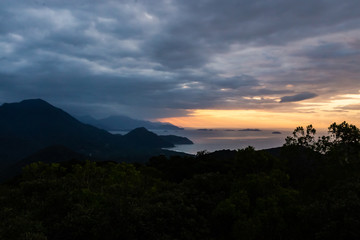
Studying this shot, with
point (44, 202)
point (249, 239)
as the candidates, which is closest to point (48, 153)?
point (44, 202)

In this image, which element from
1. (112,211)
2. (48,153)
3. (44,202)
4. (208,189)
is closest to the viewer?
(112,211)

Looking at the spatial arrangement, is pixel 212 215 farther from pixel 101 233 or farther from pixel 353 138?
pixel 353 138

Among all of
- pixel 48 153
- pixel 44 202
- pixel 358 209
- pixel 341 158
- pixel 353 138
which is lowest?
pixel 48 153

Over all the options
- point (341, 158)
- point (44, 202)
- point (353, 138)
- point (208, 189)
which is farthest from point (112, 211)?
point (353, 138)

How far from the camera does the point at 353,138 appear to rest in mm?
20188

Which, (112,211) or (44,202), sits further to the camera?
(44,202)

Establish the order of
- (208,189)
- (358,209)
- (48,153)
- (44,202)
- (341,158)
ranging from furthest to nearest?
(48,153), (341,158), (208,189), (44,202), (358,209)

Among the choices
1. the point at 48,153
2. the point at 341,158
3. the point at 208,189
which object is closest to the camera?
the point at 208,189

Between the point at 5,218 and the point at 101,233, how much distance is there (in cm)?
469

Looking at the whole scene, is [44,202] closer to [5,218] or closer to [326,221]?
[5,218]

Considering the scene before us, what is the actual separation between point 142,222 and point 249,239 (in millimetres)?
5133

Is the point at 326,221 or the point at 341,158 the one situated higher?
the point at 341,158

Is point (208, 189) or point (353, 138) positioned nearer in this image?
point (208, 189)

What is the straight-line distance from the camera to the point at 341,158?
19000 mm
